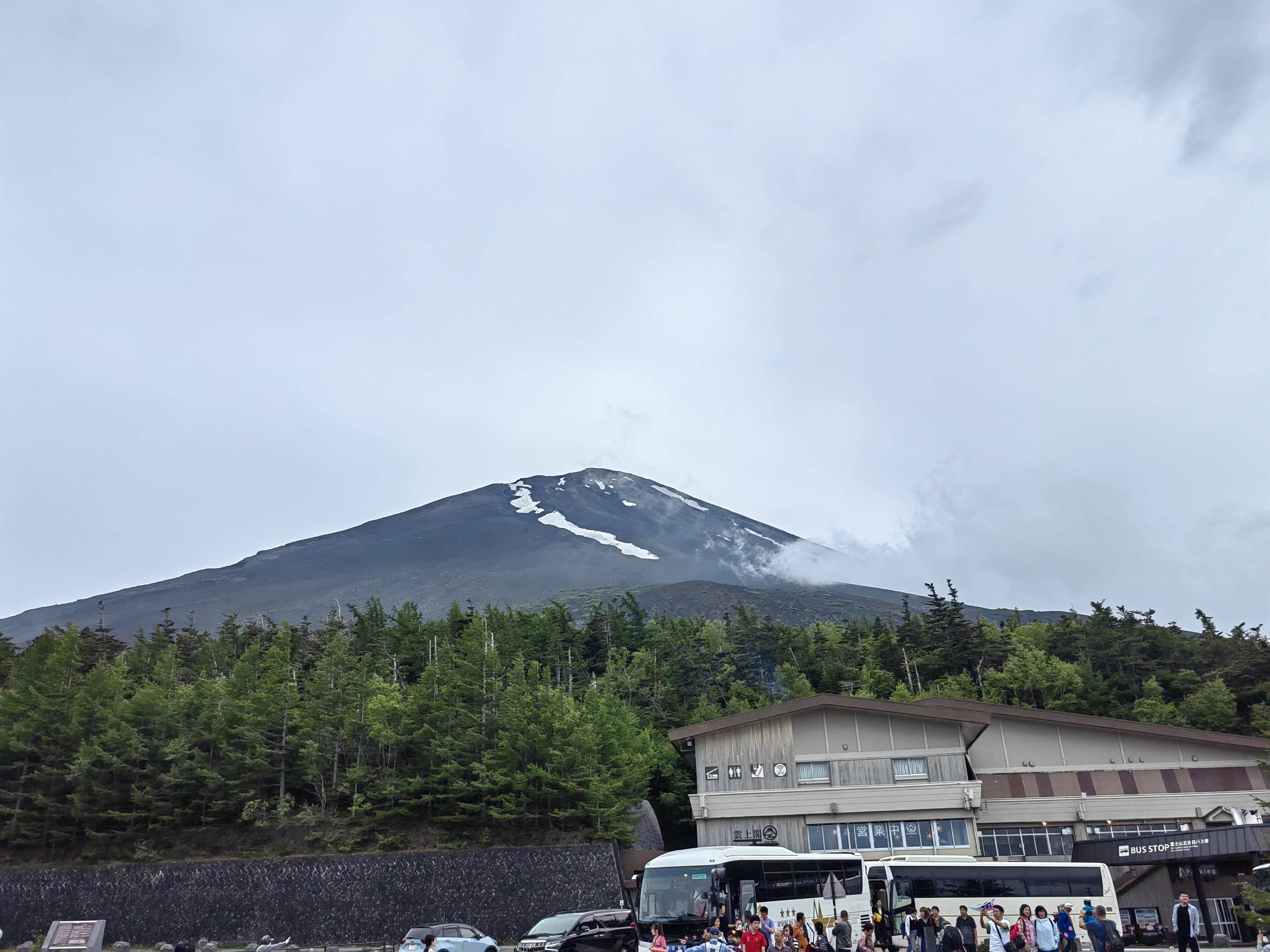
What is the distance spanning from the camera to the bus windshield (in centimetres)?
A: 2480

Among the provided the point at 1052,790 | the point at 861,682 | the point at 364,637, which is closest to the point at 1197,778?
the point at 1052,790

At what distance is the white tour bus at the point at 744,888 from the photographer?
81.8 ft

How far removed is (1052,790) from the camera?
41219 mm

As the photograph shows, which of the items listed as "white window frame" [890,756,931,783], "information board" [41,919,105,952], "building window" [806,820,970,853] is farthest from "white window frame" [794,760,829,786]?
"information board" [41,919,105,952]

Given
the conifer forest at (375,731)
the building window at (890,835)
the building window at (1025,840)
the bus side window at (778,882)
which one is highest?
the conifer forest at (375,731)

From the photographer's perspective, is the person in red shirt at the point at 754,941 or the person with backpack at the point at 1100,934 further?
the person in red shirt at the point at 754,941

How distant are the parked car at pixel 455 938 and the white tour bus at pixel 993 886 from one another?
12.0 metres

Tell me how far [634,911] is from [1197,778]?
2856 cm

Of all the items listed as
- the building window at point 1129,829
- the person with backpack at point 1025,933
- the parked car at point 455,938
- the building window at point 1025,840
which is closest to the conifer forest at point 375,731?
the building window at point 1129,829

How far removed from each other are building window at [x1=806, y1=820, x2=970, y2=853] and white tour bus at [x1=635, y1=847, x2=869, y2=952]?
41.7 ft

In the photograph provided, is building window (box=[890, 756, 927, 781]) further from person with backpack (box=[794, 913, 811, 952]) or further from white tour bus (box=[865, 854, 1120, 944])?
person with backpack (box=[794, 913, 811, 952])

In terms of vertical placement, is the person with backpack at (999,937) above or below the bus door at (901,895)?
above

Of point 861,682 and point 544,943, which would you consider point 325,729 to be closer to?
point 544,943

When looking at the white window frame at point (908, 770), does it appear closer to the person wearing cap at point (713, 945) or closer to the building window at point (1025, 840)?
the building window at point (1025, 840)
